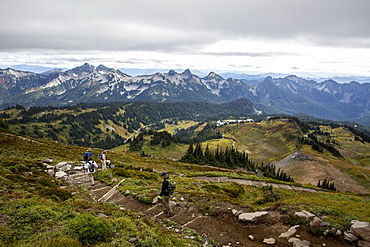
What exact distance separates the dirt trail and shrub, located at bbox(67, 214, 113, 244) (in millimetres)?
5650

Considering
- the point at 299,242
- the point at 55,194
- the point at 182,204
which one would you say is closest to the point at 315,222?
the point at 299,242

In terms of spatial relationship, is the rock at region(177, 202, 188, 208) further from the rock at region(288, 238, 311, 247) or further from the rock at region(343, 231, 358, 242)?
the rock at region(343, 231, 358, 242)

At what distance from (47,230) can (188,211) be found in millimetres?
11070

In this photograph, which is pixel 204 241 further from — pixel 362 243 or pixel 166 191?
pixel 362 243

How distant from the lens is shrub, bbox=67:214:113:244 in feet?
32.6

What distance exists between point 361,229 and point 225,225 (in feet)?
29.1

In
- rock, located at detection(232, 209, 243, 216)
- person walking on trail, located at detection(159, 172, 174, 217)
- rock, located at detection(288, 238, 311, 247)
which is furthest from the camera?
rock, located at detection(232, 209, 243, 216)

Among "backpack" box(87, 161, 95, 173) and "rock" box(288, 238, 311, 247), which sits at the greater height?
"rock" box(288, 238, 311, 247)

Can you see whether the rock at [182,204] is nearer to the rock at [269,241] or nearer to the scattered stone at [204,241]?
the scattered stone at [204,241]

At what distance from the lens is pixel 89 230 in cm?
1017

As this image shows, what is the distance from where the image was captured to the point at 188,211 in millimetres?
18156

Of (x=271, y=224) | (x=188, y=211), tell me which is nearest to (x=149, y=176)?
(x=188, y=211)

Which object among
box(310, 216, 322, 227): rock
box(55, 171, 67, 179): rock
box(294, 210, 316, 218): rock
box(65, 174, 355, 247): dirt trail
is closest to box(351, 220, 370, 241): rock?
box(65, 174, 355, 247): dirt trail

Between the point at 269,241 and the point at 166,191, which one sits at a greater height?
the point at 166,191
